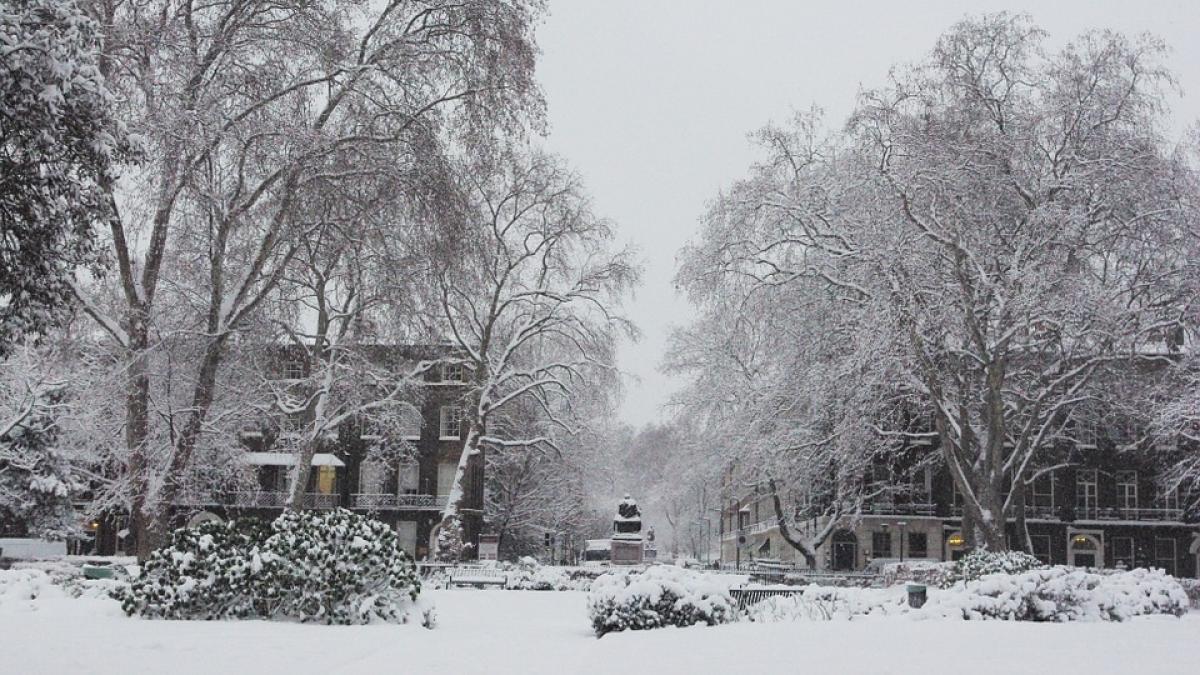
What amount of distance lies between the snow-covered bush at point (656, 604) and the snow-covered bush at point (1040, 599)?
10.3 feet

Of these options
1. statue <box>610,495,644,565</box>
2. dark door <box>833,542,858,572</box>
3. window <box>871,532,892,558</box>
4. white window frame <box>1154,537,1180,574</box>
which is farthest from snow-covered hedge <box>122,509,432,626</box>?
white window frame <box>1154,537,1180,574</box>

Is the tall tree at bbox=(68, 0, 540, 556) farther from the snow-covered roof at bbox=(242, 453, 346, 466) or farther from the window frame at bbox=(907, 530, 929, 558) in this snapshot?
the window frame at bbox=(907, 530, 929, 558)

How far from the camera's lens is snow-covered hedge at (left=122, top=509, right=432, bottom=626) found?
14.1 m

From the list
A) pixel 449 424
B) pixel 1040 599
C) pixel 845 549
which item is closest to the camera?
pixel 1040 599

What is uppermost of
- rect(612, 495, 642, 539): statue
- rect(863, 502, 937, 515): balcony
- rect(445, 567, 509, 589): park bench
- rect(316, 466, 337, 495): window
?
rect(316, 466, 337, 495): window

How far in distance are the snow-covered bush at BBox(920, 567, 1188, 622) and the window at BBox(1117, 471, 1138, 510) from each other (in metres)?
41.1

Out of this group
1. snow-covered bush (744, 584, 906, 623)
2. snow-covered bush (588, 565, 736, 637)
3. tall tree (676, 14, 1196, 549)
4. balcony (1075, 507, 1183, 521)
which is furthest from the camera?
balcony (1075, 507, 1183, 521)

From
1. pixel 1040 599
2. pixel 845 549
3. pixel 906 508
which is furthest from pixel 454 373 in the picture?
pixel 1040 599

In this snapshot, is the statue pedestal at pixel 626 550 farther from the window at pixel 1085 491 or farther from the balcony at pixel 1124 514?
the window at pixel 1085 491

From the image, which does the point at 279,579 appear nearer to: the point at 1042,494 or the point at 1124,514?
the point at 1042,494

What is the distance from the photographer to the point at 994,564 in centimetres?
2164

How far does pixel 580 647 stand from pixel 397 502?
4470 cm

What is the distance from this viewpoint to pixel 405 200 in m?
20.8

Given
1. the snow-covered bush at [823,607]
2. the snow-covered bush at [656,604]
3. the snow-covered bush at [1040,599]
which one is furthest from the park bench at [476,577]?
the snow-covered bush at [1040,599]
